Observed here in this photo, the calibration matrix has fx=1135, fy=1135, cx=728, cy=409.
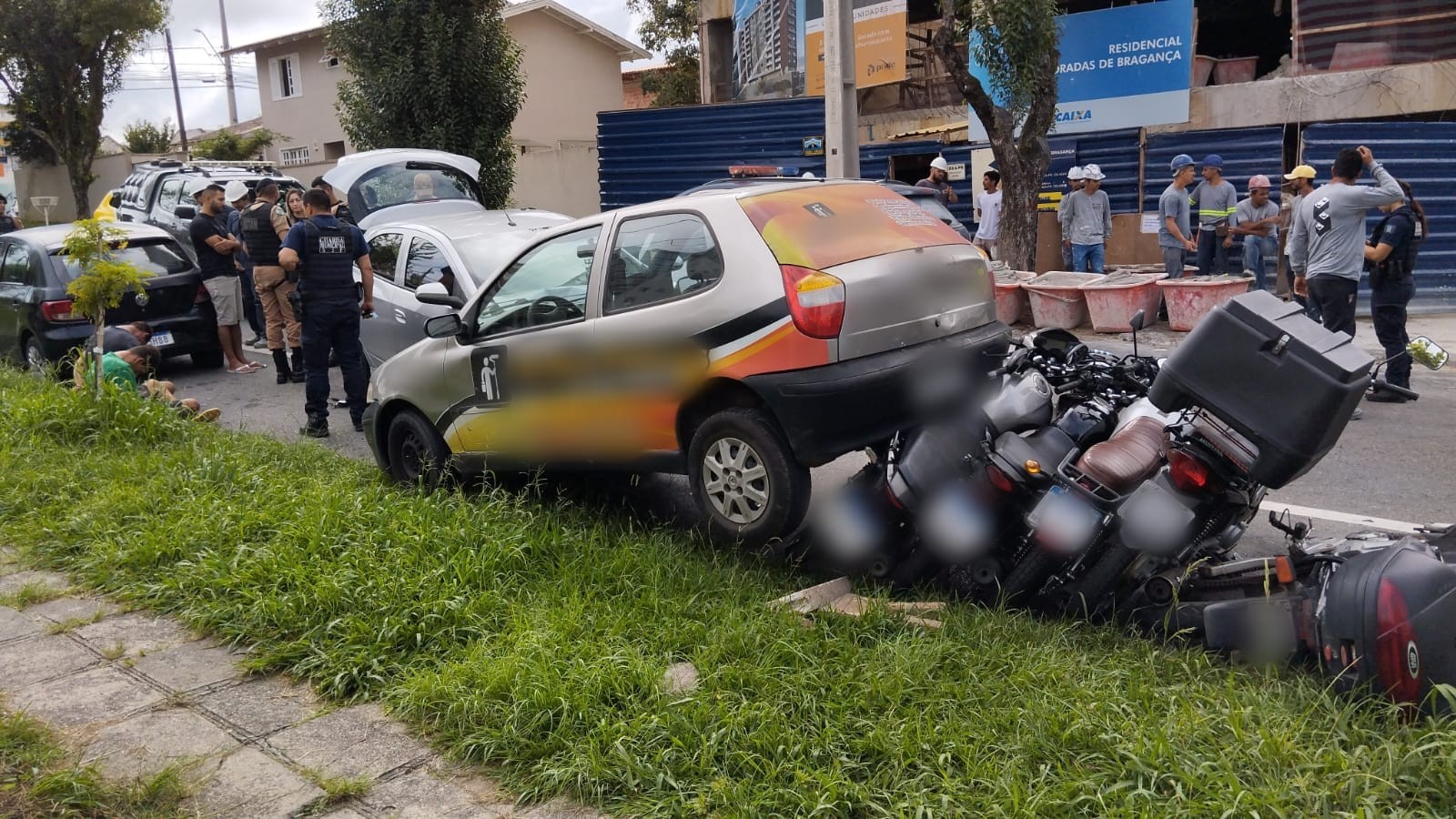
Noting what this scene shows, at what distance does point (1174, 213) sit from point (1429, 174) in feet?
10.4

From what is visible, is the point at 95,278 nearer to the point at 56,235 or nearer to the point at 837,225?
the point at 56,235

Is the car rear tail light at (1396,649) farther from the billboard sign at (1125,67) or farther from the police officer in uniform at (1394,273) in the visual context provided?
the billboard sign at (1125,67)

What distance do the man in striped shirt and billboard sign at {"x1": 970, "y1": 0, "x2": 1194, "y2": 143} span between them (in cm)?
375

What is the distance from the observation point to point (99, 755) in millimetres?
A: 3688

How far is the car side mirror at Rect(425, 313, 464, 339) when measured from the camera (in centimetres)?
598

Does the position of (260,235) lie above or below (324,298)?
above

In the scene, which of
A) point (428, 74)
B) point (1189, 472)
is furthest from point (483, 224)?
point (428, 74)

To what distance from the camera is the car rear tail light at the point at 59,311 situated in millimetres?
10500

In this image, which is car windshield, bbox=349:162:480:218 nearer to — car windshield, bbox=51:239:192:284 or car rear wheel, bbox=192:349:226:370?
car windshield, bbox=51:239:192:284

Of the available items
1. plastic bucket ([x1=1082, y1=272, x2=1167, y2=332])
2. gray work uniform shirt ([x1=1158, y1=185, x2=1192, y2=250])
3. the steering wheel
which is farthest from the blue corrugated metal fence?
the steering wheel

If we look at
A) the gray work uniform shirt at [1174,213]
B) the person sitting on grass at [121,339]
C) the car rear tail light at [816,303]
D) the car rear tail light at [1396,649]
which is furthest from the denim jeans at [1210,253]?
the person sitting on grass at [121,339]

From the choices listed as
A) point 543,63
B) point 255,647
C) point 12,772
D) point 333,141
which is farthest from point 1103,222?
point 333,141

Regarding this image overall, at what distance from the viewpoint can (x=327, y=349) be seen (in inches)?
333

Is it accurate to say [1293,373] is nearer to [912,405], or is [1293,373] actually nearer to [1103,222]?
[912,405]
